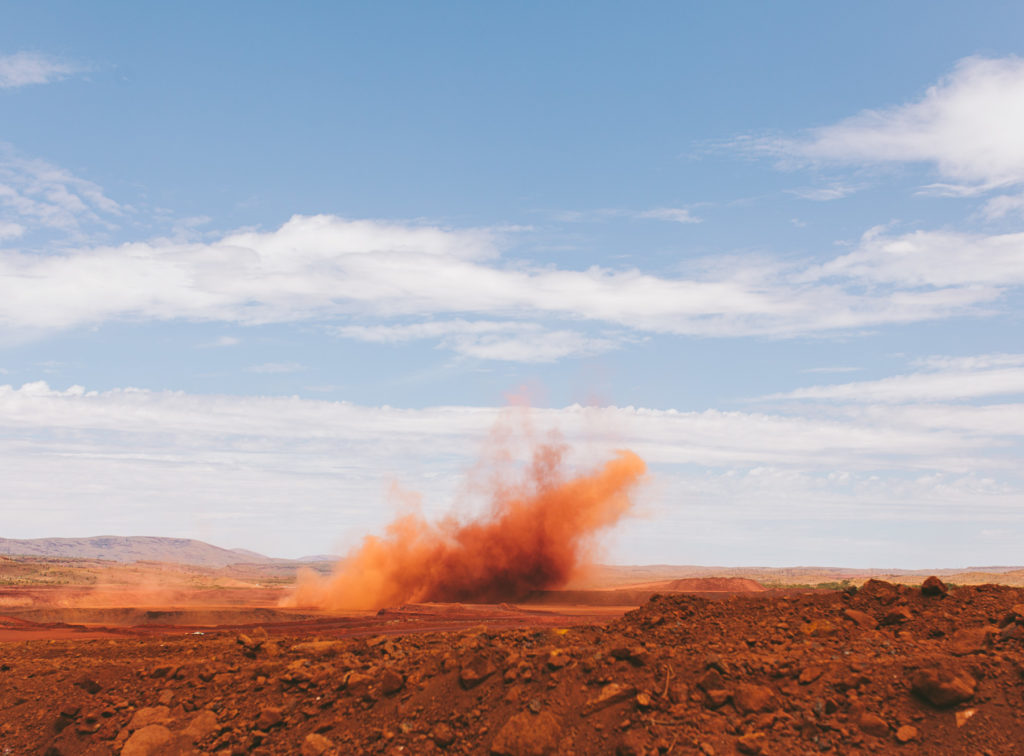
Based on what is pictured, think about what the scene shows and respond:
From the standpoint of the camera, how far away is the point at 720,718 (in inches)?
419

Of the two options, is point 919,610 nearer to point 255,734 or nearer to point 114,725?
point 255,734

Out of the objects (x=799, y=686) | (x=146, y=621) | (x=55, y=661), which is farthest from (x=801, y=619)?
(x=146, y=621)

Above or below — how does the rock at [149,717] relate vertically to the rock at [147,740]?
above

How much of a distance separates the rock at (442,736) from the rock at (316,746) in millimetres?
1680

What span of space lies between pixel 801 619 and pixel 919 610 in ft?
7.17

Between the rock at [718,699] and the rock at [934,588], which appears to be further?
the rock at [934,588]

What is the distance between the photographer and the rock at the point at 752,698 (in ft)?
35.2

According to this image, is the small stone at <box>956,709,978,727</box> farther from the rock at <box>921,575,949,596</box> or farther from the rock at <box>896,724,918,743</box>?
the rock at <box>921,575,949,596</box>

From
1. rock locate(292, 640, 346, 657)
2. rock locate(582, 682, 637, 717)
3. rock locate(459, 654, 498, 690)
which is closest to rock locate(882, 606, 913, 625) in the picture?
rock locate(582, 682, 637, 717)

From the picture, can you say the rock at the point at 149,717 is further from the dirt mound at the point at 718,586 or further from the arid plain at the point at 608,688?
the dirt mound at the point at 718,586

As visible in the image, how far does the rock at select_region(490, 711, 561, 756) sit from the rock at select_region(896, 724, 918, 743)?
450 centimetres

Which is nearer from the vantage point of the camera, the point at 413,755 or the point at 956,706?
the point at 956,706

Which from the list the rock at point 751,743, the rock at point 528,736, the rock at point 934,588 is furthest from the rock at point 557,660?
the rock at point 934,588

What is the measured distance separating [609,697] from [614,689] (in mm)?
154
